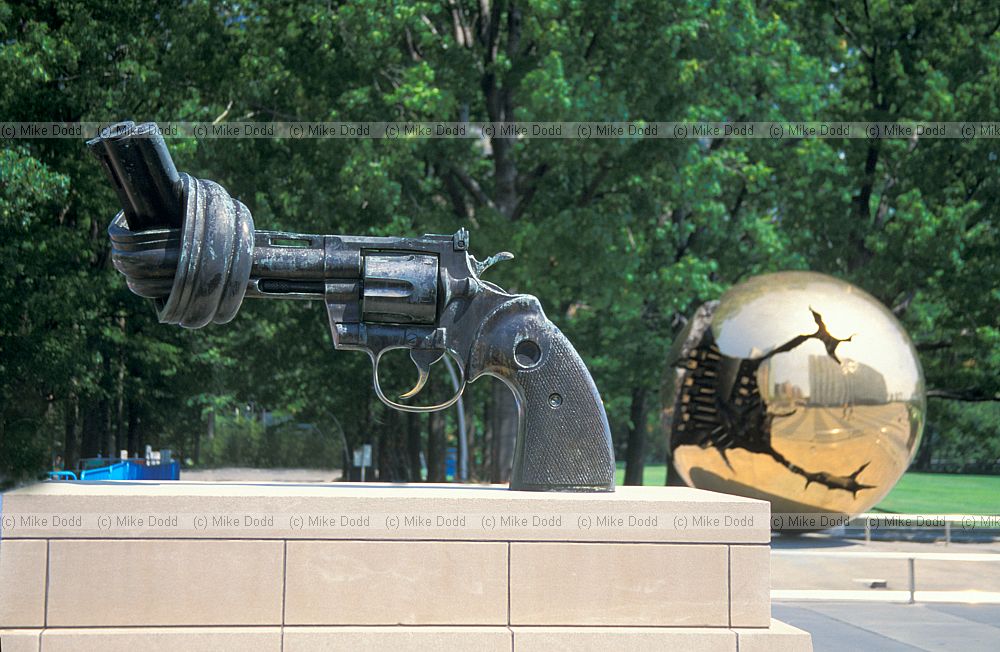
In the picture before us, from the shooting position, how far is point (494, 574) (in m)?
6.24

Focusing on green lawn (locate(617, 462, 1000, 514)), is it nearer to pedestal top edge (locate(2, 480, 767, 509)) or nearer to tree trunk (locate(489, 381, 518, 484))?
tree trunk (locate(489, 381, 518, 484))

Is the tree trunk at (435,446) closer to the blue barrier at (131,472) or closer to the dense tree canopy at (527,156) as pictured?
the dense tree canopy at (527,156)

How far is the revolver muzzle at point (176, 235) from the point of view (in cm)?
609

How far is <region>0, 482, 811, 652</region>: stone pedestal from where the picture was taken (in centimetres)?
604

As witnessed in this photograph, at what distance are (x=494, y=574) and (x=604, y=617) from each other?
64cm

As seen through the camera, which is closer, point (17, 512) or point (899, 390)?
point (17, 512)

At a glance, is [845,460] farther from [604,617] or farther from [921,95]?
[921,95]

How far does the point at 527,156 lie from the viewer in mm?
20672

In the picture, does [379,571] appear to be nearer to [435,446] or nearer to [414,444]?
[435,446]

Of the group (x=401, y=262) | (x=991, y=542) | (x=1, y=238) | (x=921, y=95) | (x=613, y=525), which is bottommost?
(x=991, y=542)

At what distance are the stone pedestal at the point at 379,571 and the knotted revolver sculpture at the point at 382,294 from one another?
477 millimetres

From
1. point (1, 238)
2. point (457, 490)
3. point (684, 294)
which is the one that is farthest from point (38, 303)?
point (457, 490)

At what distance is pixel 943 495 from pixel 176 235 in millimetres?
34636

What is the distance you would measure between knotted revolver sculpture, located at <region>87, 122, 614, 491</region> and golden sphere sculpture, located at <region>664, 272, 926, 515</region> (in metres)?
7.44
